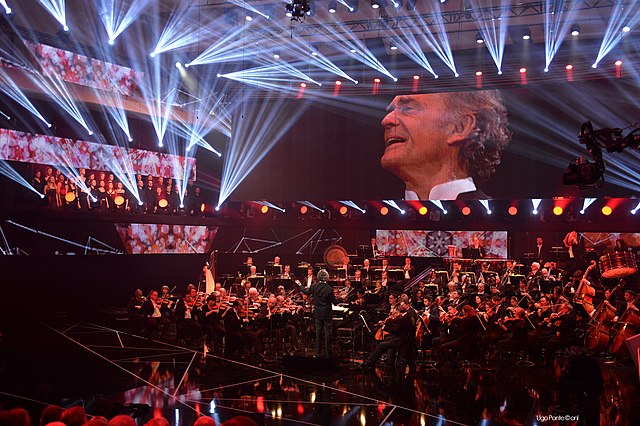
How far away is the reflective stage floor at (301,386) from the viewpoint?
8.05 meters

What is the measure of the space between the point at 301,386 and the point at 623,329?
17.1 feet

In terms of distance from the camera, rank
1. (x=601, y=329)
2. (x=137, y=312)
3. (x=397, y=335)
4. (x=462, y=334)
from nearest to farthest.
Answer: (x=397, y=335) < (x=462, y=334) < (x=601, y=329) < (x=137, y=312)

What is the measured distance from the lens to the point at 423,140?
17.8m

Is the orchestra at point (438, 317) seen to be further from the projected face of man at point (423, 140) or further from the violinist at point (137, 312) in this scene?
the projected face of man at point (423, 140)

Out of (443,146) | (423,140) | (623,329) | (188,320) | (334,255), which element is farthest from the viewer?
(334,255)

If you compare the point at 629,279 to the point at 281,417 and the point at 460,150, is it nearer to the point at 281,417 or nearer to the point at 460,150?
the point at 460,150

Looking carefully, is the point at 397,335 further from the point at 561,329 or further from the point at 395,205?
the point at 395,205

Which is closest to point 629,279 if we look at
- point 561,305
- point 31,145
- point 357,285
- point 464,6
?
point 561,305

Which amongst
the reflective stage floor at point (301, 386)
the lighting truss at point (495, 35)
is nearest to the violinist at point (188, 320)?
the reflective stage floor at point (301, 386)

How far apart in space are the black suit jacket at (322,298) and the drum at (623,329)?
4.64m

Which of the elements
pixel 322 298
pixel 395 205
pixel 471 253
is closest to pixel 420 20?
pixel 395 205

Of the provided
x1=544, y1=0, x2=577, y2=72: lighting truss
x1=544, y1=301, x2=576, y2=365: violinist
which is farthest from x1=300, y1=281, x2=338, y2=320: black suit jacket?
x1=544, y1=0, x2=577, y2=72: lighting truss

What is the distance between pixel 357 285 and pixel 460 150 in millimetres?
5733

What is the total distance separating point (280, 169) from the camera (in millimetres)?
19594
